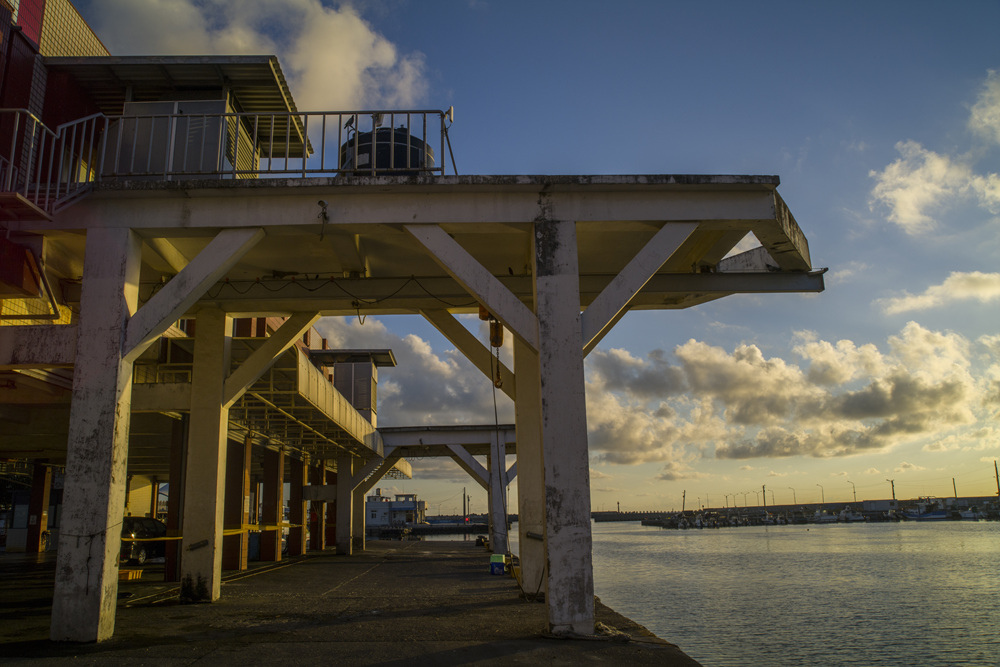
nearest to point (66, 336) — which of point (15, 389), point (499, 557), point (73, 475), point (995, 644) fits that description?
point (73, 475)

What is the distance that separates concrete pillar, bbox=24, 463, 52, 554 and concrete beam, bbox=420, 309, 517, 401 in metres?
24.6

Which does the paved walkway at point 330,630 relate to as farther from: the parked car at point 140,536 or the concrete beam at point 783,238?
the parked car at point 140,536

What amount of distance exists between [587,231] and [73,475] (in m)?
6.46

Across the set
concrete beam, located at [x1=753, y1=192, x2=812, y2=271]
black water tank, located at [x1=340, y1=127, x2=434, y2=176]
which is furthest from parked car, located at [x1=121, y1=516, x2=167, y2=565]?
concrete beam, located at [x1=753, y1=192, x2=812, y2=271]

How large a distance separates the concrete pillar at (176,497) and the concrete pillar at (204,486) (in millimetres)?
4679

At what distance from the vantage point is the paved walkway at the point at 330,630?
20.9 feet

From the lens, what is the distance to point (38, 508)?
2878cm

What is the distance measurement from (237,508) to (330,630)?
11318 mm

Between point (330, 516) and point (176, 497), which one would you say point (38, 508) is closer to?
point (330, 516)

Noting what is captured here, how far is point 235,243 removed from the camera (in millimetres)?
8234

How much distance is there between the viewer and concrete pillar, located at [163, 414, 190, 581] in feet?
49.7

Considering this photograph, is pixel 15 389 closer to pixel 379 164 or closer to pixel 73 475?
pixel 73 475

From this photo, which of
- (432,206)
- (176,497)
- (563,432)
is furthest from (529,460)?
(176,497)

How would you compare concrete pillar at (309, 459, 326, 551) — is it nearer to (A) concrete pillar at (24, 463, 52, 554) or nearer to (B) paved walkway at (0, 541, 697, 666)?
(A) concrete pillar at (24, 463, 52, 554)
